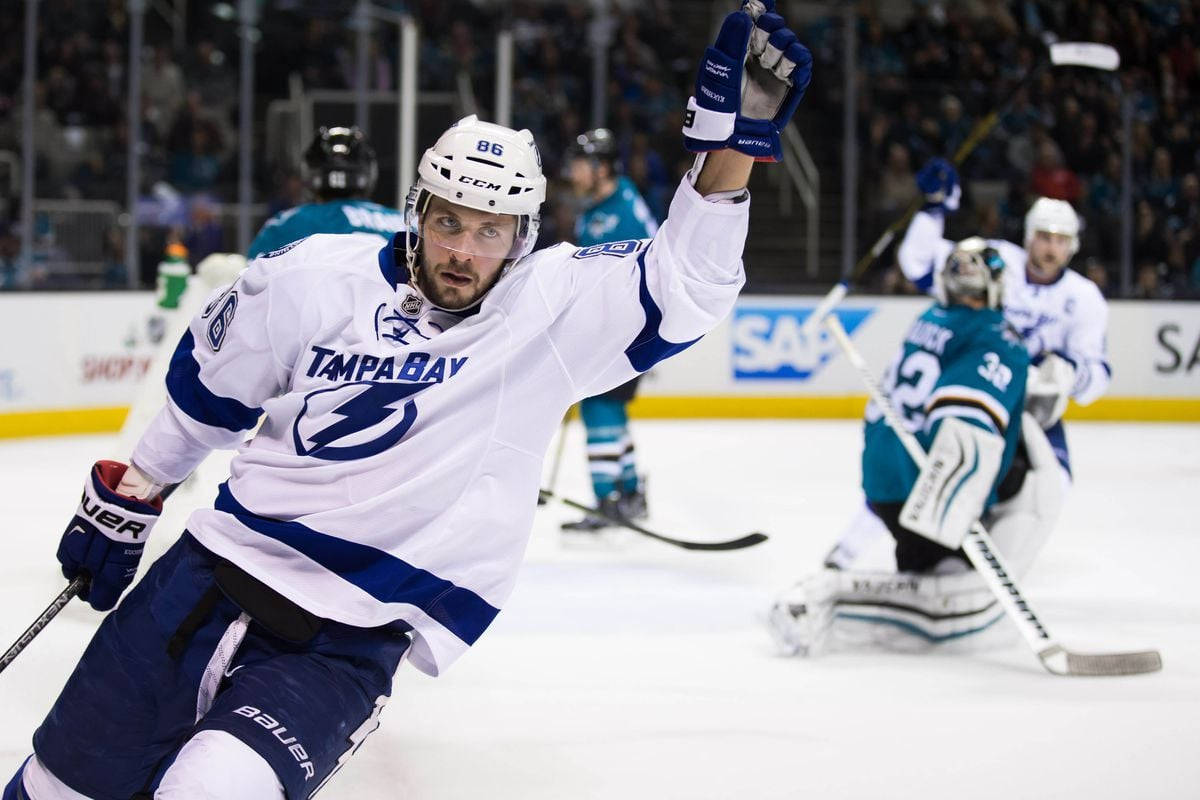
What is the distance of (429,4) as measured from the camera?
10141 mm

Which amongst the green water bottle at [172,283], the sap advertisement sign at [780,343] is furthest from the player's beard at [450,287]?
the sap advertisement sign at [780,343]

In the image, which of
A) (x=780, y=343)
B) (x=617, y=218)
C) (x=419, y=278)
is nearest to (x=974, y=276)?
(x=617, y=218)

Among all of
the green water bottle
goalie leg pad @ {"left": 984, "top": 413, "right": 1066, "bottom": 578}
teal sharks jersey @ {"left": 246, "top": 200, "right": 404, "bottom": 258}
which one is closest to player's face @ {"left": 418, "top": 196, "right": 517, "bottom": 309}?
teal sharks jersey @ {"left": 246, "top": 200, "right": 404, "bottom": 258}

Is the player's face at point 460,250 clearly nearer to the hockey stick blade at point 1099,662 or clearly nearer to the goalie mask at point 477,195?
the goalie mask at point 477,195

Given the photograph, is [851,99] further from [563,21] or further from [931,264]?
[931,264]

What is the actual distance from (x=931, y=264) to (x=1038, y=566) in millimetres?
1023

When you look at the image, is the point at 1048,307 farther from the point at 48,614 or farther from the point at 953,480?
the point at 48,614

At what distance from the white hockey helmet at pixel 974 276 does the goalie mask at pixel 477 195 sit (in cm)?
193

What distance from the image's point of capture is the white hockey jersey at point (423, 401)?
1795 millimetres

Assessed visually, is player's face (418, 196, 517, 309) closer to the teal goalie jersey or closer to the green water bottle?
the teal goalie jersey

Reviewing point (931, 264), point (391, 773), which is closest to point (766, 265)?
point (931, 264)

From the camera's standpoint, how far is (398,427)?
1.79m

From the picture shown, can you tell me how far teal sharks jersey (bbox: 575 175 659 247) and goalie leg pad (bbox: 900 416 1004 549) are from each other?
2042mm

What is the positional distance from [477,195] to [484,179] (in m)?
0.02
